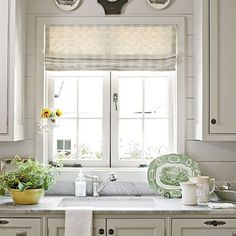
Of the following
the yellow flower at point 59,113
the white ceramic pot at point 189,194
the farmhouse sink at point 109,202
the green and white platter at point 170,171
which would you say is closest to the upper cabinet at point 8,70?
the yellow flower at point 59,113

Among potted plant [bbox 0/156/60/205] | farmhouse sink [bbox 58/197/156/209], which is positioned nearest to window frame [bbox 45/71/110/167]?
farmhouse sink [bbox 58/197/156/209]

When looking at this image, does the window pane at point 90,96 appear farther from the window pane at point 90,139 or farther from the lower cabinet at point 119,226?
the lower cabinet at point 119,226

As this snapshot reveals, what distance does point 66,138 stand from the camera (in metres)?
3.59

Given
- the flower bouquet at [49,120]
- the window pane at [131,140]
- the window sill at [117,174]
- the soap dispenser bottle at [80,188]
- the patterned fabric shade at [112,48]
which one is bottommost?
the soap dispenser bottle at [80,188]

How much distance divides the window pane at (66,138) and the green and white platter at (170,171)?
0.62 metres

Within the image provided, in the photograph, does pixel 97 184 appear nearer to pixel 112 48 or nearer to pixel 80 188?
pixel 80 188

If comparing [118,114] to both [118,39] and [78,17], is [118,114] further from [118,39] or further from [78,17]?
[78,17]

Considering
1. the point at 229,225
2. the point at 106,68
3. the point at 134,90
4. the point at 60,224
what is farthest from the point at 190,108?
the point at 60,224

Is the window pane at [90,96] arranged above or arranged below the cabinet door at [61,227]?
above

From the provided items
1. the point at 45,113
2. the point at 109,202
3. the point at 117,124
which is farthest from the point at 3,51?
the point at 109,202

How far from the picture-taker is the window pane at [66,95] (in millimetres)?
3590

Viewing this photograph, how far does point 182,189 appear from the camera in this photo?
9.97 feet

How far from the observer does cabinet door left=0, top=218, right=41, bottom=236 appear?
2.86 metres

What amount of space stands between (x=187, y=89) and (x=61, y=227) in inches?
52.6
